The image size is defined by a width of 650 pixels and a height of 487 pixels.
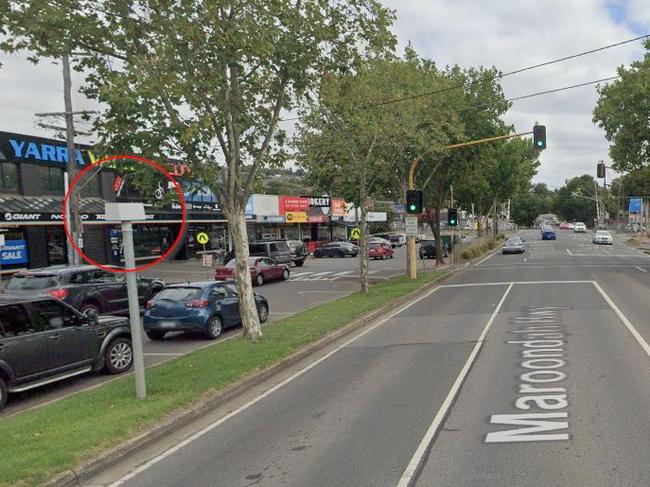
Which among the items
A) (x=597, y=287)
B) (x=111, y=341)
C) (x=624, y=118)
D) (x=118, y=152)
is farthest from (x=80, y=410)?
(x=624, y=118)

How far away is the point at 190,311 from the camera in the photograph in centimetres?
1466

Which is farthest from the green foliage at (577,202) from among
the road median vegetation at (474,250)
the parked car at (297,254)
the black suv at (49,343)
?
the black suv at (49,343)

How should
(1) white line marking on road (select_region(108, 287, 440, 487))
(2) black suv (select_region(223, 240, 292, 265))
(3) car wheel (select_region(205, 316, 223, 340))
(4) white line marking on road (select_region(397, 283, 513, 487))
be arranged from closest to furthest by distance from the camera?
(4) white line marking on road (select_region(397, 283, 513, 487)) < (1) white line marking on road (select_region(108, 287, 440, 487)) < (3) car wheel (select_region(205, 316, 223, 340)) < (2) black suv (select_region(223, 240, 292, 265))

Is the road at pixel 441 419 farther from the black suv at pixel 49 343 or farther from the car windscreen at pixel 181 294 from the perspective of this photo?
the car windscreen at pixel 181 294

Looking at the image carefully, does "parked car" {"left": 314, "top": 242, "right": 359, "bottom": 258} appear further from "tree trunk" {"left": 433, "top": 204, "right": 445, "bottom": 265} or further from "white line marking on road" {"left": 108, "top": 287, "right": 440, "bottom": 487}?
"white line marking on road" {"left": 108, "top": 287, "right": 440, "bottom": 487}

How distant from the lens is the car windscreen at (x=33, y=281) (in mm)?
16547

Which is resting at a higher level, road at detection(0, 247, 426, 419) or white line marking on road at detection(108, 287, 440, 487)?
white line marking on road at detection(108, 287, 440, 487)

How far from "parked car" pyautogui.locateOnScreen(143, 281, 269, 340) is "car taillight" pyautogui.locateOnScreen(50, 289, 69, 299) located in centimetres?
308

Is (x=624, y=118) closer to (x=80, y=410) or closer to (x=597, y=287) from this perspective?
(x=597, y=287)

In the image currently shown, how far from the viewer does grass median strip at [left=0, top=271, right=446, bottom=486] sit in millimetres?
6035

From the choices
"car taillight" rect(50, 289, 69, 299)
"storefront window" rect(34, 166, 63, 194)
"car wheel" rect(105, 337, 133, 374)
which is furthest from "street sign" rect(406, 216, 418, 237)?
"storefront window" rect(34, 166, 63, 194)

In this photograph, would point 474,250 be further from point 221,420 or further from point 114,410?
point 114,410

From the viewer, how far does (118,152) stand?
36.0 ft

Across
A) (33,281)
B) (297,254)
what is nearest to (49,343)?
(33,281)
